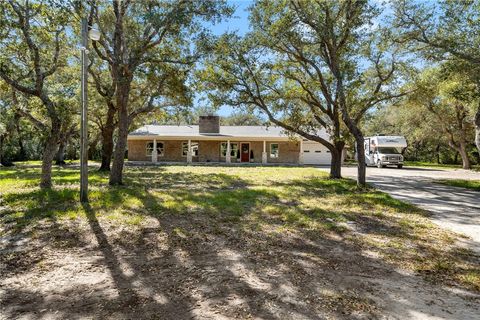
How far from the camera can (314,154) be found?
105ft

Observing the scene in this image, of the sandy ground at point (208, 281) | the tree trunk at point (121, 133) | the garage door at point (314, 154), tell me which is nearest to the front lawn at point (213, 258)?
the sandy ground at point (208, 281)

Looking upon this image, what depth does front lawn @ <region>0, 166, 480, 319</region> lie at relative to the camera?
10.7 ft

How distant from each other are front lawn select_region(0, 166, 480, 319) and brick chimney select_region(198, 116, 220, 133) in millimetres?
22950

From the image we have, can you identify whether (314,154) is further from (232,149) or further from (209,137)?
(209,137)

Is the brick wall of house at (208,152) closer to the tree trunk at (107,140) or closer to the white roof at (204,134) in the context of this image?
the white roof at (204,134)

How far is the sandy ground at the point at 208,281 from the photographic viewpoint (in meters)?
3.12

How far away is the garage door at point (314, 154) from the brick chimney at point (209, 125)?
29.1ft

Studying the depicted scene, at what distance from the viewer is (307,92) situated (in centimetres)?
1570

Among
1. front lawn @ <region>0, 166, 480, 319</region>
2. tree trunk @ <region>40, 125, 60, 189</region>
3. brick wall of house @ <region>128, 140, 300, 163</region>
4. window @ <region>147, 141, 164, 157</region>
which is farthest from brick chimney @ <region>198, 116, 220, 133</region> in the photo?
front lawn @ <region>0, 166, 480, 319</region>

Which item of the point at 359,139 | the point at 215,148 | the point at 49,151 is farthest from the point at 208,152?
the point at 49,151

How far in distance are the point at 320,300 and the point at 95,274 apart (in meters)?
2.69

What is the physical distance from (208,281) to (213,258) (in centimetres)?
83

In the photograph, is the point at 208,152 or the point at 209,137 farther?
the point at 208,152

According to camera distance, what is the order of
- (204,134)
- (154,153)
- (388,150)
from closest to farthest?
(388,150) → (154,153) → (204,134)
